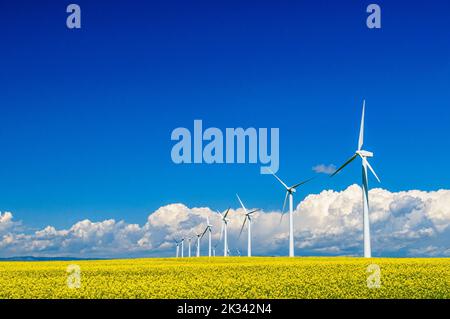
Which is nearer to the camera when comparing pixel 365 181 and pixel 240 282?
pixel 240 282

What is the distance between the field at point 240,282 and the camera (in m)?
36.7

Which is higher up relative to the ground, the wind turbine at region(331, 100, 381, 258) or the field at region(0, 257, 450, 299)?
the wind turbine at region(331, 100, 381, 258)

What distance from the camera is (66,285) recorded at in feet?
135

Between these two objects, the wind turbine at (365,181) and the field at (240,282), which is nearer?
the field at (240,282)

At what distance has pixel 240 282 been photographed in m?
42.7

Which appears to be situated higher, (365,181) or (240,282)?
(365,181)

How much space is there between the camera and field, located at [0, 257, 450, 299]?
120 feet

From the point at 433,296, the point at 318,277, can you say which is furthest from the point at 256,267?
the point at 433,296

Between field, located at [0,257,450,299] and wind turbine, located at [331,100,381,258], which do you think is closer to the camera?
field, located at [0,257,450,299]
